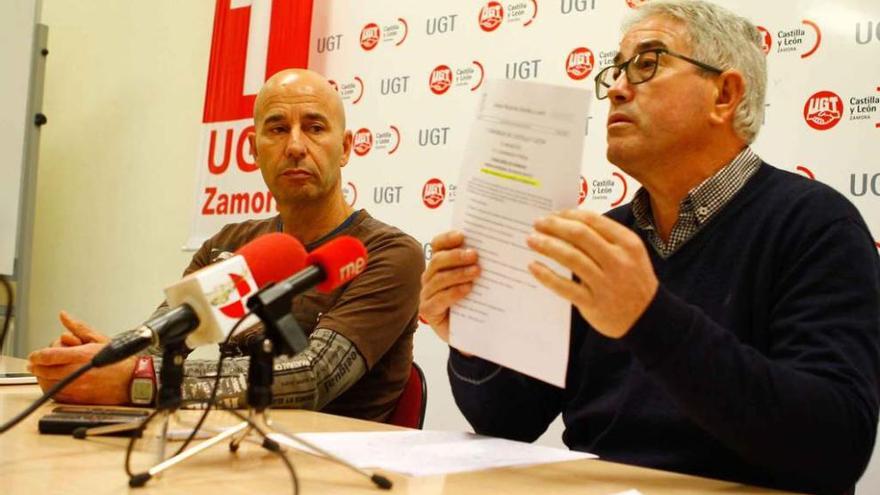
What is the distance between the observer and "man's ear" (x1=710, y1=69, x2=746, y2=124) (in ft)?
5.37

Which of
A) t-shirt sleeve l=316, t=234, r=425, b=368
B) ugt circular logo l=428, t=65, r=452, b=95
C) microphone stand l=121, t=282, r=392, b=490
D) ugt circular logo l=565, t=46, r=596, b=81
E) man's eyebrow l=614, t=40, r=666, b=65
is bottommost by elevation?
t-shirt sleeve l=316, t=234, r=425, b=368

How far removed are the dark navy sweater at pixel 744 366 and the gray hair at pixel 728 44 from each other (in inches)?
5.1

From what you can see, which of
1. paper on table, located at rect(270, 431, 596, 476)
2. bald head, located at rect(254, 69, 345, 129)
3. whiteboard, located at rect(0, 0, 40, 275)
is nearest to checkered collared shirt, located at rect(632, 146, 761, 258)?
paper on table, located at rect(270, 431, 596, 476)

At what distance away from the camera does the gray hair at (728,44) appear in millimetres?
1638

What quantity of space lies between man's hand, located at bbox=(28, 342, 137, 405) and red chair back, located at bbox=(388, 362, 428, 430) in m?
0.68

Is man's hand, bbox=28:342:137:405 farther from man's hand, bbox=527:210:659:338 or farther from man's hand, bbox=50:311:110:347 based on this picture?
man's hand, bbox=527:210:659:338

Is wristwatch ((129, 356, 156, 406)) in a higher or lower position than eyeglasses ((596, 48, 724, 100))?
lower

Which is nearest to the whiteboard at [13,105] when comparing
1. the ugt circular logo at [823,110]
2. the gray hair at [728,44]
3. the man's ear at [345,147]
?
the man's ear at [345,147]

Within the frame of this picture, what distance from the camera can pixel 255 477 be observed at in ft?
3.40

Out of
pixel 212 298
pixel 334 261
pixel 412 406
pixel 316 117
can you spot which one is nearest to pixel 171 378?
pixel 212 298

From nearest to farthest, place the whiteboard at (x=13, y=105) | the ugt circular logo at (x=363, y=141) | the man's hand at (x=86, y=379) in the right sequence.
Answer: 1. the man's hand at (x=86, y=379)
2. the ugt circular logo at (x=363, y=141)
3. the whiteboard at (x=13, y=105)

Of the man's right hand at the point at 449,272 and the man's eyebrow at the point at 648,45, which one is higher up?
the man's eyebrow at the point at 648,45

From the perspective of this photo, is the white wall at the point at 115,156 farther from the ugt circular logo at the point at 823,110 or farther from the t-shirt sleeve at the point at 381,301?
the ugt circular logo at the point at 823,110

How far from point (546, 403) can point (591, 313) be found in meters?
0.62
